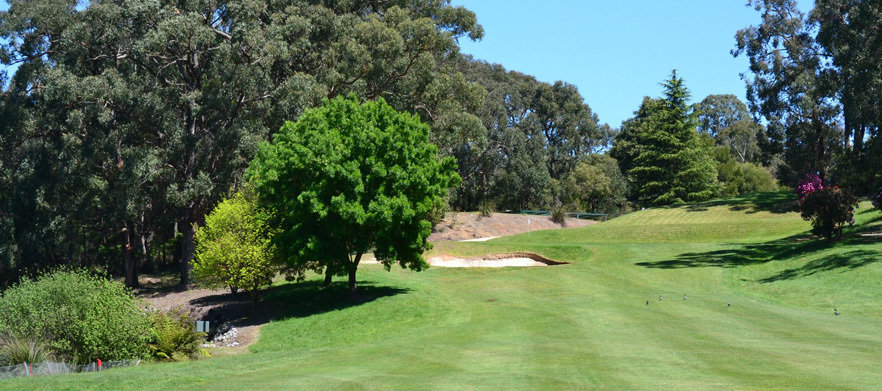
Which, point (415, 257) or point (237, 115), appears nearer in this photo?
point (415, 257)

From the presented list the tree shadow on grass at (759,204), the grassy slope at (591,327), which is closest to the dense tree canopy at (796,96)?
the tree shadow on grass at (759,204)

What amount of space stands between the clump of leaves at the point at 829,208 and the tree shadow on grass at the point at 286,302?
971 inches

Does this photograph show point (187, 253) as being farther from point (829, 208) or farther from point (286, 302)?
point (829, 208)

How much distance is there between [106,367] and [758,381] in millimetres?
20416

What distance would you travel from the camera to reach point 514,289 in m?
34.2

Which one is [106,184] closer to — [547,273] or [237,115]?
[237,115]

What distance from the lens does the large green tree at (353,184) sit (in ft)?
106

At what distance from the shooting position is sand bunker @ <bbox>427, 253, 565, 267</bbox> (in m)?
47.8

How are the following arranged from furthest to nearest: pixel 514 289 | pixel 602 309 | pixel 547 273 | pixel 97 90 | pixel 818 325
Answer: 1. pixel 97 90
2. pixel 547 273
3. pixel 514 289
4. pixel 602 309
5. pixel 818 325

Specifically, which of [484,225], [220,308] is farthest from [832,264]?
[484,225]

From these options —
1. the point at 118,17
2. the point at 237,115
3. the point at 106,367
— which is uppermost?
the point at 118,17

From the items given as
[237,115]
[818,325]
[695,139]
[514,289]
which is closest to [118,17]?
[237,115]

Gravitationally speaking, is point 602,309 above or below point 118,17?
below

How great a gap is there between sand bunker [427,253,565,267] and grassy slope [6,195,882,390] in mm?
1126
